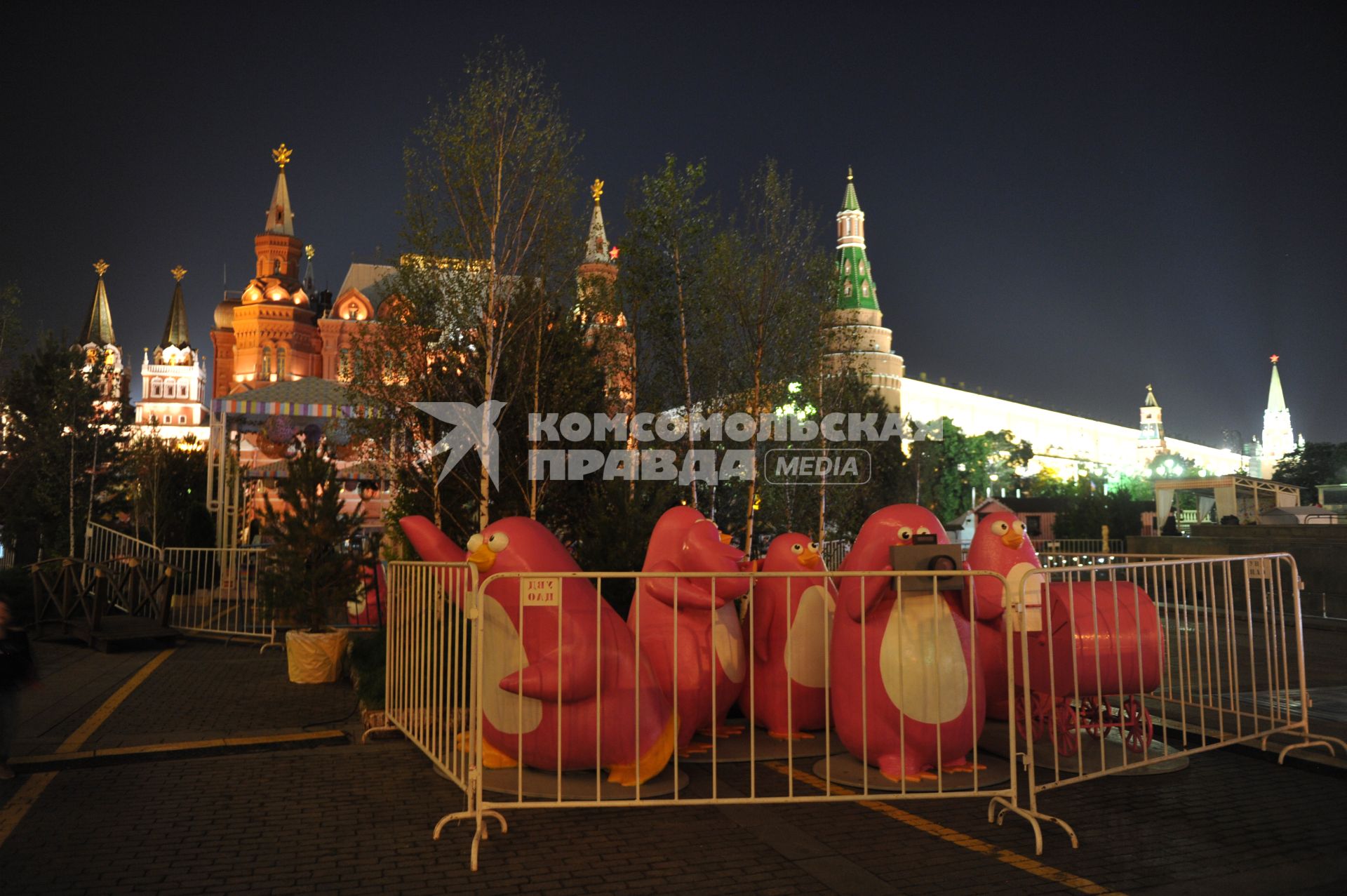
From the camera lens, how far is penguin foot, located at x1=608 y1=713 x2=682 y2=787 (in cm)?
588

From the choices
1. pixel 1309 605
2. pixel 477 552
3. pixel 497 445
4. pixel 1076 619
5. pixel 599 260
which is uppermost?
pixel 599 260

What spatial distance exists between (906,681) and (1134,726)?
2.15m

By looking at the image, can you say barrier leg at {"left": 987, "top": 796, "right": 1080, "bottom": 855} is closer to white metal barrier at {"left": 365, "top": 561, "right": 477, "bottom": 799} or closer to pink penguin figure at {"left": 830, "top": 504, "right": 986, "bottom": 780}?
pink penguin figure at {"left": 830, "top": 504, "right": 986, "bottom": 780}

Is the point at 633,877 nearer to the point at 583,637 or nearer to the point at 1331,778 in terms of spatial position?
the point at 583,637

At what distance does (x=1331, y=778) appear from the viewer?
6.41 m

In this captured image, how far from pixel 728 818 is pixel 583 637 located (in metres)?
1.40

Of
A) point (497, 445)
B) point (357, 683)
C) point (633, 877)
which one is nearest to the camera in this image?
point (633, 877)

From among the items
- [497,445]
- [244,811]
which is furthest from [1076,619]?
[497,445]

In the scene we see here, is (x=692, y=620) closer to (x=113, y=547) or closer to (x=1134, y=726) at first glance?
(x=1134, y=726)

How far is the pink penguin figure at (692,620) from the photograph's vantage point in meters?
6.59

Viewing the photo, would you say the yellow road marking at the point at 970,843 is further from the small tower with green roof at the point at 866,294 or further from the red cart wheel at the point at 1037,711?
the small tower with green roof at the point at 866,294

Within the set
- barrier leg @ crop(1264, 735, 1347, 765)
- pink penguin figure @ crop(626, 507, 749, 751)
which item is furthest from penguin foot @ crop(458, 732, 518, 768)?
barrier leg @ crop(1264, 735, 1347, 765)

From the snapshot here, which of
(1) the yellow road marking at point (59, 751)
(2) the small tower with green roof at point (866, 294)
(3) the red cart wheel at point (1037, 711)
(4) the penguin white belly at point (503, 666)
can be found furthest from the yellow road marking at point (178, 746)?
(2) the small tower with green roof at point (866, 294)

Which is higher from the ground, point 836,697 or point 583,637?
point 583,637
